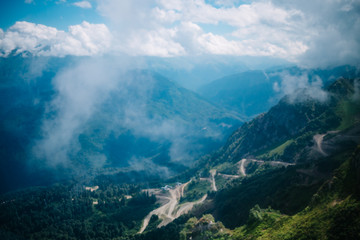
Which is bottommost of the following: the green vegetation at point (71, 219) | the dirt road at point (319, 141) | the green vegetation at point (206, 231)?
the green vegetation at point (71, 219)

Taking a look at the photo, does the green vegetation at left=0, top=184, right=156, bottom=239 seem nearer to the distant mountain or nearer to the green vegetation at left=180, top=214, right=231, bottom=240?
the distant mountain

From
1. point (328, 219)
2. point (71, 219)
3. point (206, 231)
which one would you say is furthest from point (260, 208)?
point (71, 219)

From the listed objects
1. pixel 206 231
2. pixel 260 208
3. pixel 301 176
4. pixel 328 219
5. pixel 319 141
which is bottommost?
pixel 260 208

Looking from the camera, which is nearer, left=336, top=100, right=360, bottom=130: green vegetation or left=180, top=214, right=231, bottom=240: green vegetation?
left=180, top=214, right=231, bottom=240: green vegetation

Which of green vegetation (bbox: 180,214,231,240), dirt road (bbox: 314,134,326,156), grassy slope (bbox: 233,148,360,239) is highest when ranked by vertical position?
grassy slope (bbox: 233,148,360,239)

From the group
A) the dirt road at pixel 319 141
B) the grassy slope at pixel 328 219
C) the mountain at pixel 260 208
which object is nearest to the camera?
the grassy slope at pixel 328 219

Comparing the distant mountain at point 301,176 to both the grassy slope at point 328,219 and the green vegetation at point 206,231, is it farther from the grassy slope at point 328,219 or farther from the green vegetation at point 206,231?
the green vegetation at point 206,231

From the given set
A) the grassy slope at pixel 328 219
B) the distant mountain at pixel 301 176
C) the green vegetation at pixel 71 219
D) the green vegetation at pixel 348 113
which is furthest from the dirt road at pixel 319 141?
the green vegetation at pixel 71 219

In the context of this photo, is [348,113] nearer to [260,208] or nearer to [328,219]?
[260,208]

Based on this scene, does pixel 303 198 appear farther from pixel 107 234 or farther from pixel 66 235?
pixel 66 235

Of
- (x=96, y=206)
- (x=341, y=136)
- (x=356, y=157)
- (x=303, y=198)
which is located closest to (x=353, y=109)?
(x=341, y=136)

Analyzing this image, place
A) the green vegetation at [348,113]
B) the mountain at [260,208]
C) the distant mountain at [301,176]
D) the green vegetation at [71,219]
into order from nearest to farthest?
the mountain at [260,208] < the distant mountain at [301,176] < the green vegetation at [71,219] < the green vegetation at [348,113]

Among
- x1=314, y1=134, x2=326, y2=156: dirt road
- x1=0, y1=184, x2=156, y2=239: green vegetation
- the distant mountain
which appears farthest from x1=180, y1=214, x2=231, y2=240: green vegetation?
x1=314, y1=134, x2=326, y2=156: dirt road
